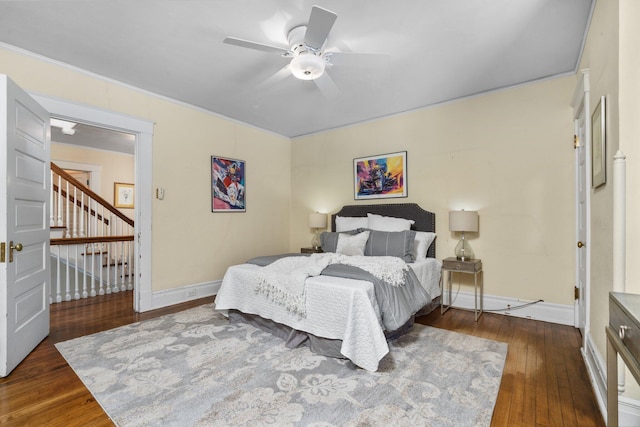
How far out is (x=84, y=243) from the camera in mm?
4234

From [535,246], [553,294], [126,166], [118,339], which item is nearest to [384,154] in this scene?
[535,246]

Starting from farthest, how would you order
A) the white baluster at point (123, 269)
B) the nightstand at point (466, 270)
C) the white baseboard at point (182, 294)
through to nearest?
the white baluster at point (123, 269) < the white baseboard at point (182, 294) < the nightstand at point (466, 270)

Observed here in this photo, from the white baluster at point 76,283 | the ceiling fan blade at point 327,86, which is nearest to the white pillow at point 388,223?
the ceiling fan blade at point 327,86

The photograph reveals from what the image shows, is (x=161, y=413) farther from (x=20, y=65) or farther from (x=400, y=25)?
(x=20, y=65)

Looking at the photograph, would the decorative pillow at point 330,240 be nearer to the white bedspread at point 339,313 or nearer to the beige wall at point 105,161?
the white bedspread at point 339,313

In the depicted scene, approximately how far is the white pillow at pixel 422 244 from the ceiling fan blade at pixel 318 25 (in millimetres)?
2499

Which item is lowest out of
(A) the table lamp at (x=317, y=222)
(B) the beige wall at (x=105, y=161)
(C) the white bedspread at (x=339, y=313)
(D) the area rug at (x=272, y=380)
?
(D) the area rug at (x=272, y=380)

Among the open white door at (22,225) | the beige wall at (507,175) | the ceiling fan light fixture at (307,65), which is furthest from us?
the beige wall at (507,175)

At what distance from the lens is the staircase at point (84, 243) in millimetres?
4109

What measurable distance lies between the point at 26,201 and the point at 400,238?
3.49 meters

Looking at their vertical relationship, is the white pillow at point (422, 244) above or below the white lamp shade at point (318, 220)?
below

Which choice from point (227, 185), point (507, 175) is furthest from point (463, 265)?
point (227, 185)

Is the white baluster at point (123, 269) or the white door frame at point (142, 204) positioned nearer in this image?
the white door frame at point (142, 204)

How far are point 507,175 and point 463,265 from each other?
1.18 meters
